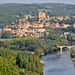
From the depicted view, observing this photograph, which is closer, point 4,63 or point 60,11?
point 4,63

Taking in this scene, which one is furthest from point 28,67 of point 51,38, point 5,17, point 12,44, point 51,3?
point 51,3

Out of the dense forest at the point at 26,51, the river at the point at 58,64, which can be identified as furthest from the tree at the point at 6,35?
the river at the point at 58,64

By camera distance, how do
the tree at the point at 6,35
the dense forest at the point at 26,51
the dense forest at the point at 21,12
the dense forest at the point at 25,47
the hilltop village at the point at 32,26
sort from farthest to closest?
the dense forest at the point at 21,12, the hilltop village at the point at 32,26, the tree at the point at 6,35, the dense forest at the point at 25,47, the dense forest at the point at 26,51

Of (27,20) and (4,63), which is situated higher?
(4,63)

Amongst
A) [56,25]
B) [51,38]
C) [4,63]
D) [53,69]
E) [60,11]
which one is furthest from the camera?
[60,11]

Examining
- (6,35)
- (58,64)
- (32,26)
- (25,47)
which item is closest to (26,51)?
Answer: (25,47)

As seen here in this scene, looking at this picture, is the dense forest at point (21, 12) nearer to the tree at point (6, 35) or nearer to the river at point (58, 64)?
the tree at point (6, 35)

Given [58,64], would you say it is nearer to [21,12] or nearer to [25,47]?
[25,47]

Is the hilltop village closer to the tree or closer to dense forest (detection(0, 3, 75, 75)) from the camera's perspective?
the tree

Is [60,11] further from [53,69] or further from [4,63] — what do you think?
[4,63]
